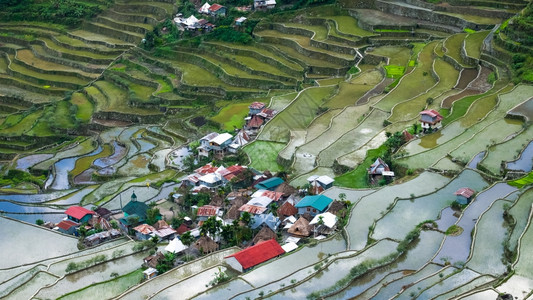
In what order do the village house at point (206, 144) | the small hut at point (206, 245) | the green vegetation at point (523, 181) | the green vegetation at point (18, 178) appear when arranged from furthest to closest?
the green vegetation at point (18, 178) < the village house at point (206, 144) < the green vegetation at point (523, 181) < the small hut at point (206, 245)

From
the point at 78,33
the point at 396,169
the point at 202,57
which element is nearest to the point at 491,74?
the point at 396,169

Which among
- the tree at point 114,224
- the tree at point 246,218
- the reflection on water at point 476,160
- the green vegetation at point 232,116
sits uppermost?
the reflection on water at point 476,160

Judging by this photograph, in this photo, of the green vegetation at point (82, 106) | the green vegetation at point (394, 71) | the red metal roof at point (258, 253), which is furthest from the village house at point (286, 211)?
the green vegetation at point (82, 106)

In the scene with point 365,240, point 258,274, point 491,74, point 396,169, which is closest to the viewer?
point 258,274

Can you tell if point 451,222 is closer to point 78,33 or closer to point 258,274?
point 258,274

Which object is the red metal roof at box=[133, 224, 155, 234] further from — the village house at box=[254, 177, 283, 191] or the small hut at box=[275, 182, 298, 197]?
the small hut at box=[275, 182, 298, 197]

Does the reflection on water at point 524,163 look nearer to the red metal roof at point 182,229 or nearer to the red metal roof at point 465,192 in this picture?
the red metal roof at point 465,192

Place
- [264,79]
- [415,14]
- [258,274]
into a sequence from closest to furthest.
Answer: [258,274]
[264,79]
[415,14]
